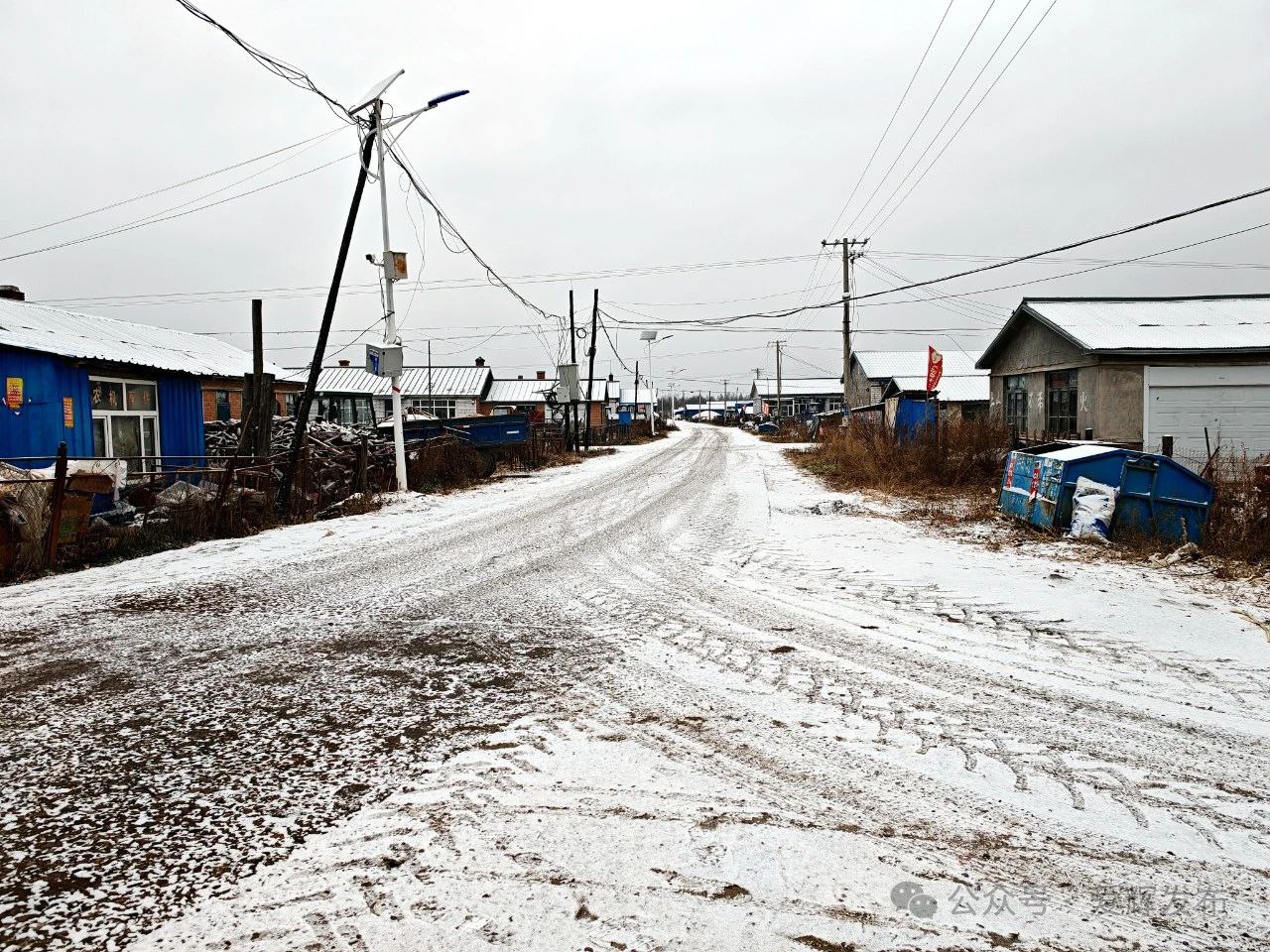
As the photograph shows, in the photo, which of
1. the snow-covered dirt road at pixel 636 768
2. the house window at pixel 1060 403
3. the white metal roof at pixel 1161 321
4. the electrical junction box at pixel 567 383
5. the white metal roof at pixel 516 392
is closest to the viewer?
the snow-covered dirt road at pixel 636 768

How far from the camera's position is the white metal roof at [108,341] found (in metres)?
12.9

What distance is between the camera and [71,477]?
8438 mm

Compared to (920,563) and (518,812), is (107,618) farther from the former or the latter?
(920,563)

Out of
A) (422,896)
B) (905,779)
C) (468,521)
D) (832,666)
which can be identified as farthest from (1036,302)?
(422,896)

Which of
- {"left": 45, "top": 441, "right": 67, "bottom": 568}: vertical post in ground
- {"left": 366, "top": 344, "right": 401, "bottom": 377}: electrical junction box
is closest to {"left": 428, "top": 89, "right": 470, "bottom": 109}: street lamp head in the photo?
{"left": 366, "top": 344, "right": 401, "bottom": 377}: electrical junction box

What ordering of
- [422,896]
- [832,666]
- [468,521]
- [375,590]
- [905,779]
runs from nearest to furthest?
[422,896] < [905,779] < [832,666] < [375,590] < [468,521]

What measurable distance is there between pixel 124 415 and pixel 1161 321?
23677 mm

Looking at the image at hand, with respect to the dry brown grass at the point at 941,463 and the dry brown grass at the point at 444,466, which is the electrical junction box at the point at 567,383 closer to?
the dry brown grass at the point at 444,466

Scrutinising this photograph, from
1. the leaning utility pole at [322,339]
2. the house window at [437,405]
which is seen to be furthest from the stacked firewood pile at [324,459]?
the house window at [437,405]

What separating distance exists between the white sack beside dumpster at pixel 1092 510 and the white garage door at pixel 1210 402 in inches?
410

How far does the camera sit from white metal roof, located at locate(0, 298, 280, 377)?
12.9 metres

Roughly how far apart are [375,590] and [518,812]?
15.2ft

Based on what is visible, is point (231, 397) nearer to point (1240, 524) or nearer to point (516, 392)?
point (1240, 524)

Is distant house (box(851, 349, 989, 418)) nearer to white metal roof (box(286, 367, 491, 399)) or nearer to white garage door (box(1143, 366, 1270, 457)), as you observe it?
white garage door (box(1143, 366, 1270, 457))
